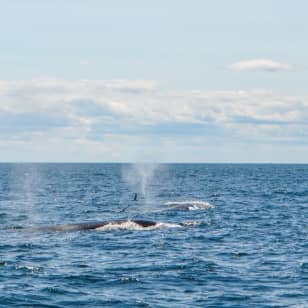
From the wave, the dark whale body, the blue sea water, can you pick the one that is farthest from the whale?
the wave

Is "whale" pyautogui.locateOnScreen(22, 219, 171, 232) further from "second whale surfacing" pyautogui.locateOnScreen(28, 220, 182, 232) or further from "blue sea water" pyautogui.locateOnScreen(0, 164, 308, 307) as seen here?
"blue sea water" pyautogui.locateOnScreen(0, 164, 308, 307)

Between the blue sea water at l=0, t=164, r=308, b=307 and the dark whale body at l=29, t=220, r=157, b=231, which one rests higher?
the dark whale body at l=29, t=220, r=157, b=231

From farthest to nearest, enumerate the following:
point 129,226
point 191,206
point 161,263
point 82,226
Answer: point 191,206 → point 129,226 → point 82,226 → point 161,263

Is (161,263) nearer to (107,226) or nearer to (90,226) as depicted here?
(90,226)

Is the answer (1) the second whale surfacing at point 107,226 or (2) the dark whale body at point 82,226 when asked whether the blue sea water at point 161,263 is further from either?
(2) the dark whale body at point 82,226

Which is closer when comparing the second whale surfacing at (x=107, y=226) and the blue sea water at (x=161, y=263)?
the blue sea water at (x=161, y=263)

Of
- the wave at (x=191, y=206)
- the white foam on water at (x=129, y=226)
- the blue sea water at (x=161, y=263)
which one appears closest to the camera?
the blue sea water at (x=161, y=263)

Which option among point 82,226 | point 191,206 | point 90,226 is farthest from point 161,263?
point 191,206

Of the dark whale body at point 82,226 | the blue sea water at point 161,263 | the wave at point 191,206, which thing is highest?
the wave at point 191,206

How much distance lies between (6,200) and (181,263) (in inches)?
2620

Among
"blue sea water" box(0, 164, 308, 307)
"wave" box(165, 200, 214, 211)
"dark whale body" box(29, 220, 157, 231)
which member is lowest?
"blue sea water" box(0, 164, 308, 307)

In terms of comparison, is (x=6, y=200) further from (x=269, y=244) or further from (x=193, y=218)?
(x=269, y=244)

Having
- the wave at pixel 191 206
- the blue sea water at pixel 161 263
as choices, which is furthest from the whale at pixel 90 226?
the wave at pixel 191 206

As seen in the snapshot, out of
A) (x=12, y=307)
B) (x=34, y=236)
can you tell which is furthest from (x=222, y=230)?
(x=12, y=307)
